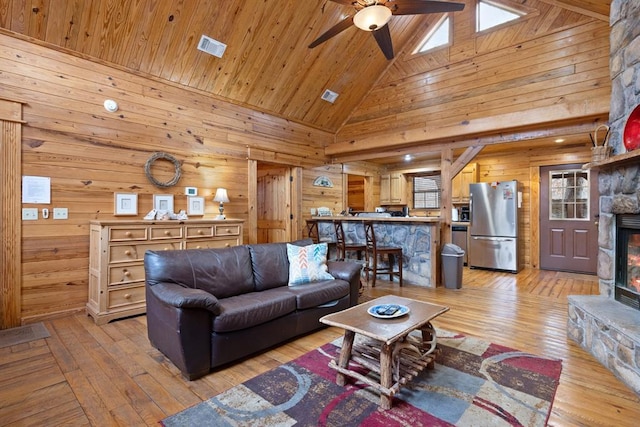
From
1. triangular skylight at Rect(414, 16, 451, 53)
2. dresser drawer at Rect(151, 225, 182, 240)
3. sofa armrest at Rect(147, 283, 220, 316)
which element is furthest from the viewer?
triangular skylight at Rect(414, 16, 451, 53)

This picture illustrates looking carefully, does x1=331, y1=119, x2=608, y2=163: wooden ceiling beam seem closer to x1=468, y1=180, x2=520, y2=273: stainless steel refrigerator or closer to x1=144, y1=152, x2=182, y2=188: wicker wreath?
x1=468, y1=180, x2=520, y2=273: stainless steel refrigerator

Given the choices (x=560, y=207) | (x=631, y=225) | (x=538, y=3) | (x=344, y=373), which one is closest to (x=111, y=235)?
(x=344, y=373)

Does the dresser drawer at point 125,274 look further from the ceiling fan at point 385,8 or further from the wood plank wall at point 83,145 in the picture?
the ceiling fan at point 385,8

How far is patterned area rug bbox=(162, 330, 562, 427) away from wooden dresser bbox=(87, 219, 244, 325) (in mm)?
2053

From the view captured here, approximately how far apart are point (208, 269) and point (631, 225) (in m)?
3.61

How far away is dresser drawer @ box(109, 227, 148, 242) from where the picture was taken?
3283mm

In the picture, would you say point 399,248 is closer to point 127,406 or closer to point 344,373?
point 344,373

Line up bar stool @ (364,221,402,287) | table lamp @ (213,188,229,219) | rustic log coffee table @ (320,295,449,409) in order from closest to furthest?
rustic log coffee table @ (320,295,449,409)
table lamp @ (213,188,229,219)
bar stool @ (364,221,402,287)

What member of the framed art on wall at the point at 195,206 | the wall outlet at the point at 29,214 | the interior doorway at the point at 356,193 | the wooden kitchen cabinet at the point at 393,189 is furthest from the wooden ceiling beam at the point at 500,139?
the wall outlet at the point at 29,214

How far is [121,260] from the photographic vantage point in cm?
335

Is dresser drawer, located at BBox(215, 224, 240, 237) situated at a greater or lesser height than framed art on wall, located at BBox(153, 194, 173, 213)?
lesser

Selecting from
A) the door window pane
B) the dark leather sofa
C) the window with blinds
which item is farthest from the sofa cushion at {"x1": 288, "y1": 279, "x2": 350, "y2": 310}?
the window with blinds

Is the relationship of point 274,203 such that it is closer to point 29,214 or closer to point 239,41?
point 239,41

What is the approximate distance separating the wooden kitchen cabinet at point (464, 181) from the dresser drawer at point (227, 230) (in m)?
4.76
